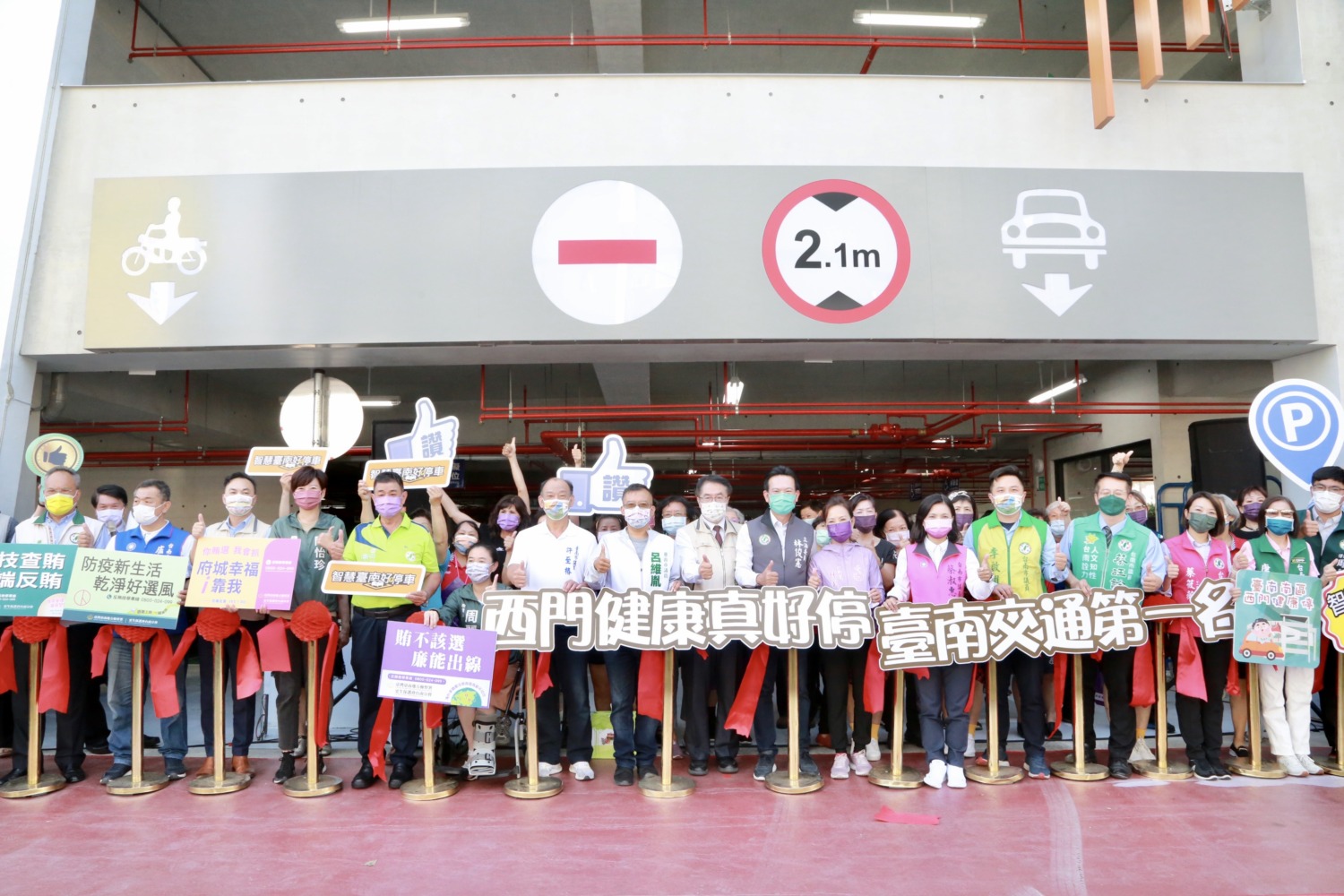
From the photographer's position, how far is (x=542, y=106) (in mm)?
5613

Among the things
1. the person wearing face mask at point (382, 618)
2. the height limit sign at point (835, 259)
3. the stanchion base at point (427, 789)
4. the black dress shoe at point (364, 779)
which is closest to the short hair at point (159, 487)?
the person wearing face mask at point (382, 618)

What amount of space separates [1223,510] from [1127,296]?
197 centimetres

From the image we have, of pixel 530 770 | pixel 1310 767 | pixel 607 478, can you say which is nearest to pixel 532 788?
pixel 530 770

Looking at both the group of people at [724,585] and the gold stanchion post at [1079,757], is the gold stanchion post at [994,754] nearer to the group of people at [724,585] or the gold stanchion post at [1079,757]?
the group of people at [724,585]

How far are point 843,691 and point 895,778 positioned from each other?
1.52 feet

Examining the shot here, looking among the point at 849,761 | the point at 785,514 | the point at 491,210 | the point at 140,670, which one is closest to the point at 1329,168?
the point at 785,514

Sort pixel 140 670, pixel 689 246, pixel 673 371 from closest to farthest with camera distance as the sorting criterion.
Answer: pixel 140 670
pixel 689 246
pixel 673 371

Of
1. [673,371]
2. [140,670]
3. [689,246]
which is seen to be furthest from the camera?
[673,371]

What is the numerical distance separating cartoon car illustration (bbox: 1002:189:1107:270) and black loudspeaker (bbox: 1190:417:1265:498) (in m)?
3.72

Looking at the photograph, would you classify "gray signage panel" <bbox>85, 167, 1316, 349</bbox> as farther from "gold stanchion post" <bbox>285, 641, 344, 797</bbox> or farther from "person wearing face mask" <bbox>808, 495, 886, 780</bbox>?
"gold stanchion post" <bbox>285, 641, 344, 797</bbox>

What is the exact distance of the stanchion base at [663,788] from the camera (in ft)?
12.0

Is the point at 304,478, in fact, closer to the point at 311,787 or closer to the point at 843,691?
the point at 311,787

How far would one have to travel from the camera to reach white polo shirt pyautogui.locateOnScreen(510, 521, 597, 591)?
3959 millimetres

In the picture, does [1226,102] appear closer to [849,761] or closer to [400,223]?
[849,761]
